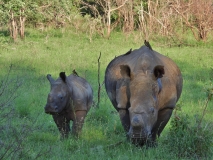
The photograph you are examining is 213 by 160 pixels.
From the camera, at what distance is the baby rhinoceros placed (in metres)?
8.77

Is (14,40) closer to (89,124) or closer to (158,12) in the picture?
(158,12)

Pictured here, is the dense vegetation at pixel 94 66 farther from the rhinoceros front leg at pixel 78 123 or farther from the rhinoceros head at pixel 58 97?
the rhinoceros head at pixel 58 97

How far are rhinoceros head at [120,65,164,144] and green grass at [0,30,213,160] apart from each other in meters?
0.34

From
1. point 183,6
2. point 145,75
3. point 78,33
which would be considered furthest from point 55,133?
point 78,33

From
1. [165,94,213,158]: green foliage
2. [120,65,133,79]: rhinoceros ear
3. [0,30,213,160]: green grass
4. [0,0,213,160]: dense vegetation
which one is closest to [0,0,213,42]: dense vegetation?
[0,0,213,160]: dense vegetation

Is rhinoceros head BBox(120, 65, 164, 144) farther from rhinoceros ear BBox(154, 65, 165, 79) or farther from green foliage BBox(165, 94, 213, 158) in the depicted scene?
green foliage BBox(165, 94, 213, 158)

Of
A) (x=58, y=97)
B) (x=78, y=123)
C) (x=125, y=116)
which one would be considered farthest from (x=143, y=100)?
(x=58, y=97)

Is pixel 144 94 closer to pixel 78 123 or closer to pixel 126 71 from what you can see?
pixel 126 71

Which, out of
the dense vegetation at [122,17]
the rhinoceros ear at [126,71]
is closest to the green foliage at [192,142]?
the rhinoceros ear at [126,71]

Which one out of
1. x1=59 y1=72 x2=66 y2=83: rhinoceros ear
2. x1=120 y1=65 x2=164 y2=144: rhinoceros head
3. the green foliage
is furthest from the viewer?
x1=59 y1=72 x2=66 y2=83: rhinoceros ear

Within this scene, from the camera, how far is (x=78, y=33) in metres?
28.2

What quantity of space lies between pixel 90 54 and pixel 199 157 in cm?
A: 1351

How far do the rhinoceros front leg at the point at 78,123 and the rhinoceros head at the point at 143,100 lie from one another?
1.64m

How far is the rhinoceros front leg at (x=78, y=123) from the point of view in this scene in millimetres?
8742
